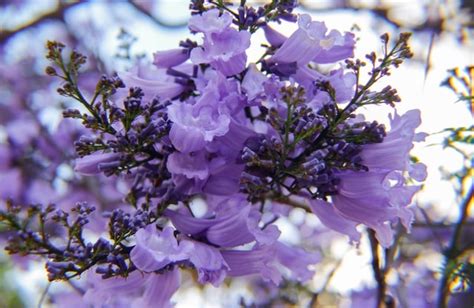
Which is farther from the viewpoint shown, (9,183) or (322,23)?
(9,183)

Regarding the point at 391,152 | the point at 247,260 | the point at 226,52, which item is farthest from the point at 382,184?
the point at 226,52

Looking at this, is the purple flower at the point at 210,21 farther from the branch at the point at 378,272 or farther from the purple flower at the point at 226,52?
the branch at the point at 378,272

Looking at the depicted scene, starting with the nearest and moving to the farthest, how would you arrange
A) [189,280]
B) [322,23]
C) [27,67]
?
[322,23], [189,280], [27,67]

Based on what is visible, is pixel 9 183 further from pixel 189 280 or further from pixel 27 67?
pixel 27 67

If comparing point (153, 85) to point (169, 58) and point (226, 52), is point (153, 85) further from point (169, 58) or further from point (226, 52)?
point (226, 52)

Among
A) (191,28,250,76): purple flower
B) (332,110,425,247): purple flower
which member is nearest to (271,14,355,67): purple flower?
(191,28,250,76): purple flower

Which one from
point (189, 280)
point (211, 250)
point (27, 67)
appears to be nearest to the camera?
point (211, 250)

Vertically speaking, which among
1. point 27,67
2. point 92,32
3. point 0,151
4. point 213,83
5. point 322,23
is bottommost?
point 27,67

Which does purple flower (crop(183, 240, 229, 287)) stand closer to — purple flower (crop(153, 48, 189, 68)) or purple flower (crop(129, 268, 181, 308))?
purple flower (crop(129, 268, 181, 308))

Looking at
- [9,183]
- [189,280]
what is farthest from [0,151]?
[189,280]
